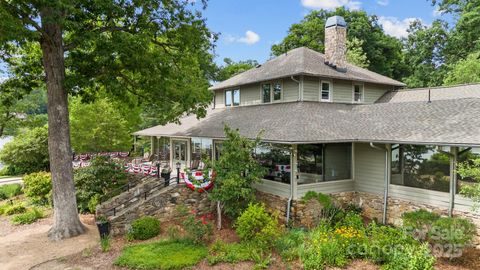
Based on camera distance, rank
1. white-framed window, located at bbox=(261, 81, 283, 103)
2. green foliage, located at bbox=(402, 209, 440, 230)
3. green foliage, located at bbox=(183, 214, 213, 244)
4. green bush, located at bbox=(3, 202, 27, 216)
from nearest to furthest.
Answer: green foliage, located at bbox=(402, 209, 440, 230), green foliage, located at bbox=(183, 214, 213, 244), green bush, located at bbox=(3, 202, 27, 216), white-framed window, located at bbox=(261, 81, 283, 103)

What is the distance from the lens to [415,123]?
39.2 feet

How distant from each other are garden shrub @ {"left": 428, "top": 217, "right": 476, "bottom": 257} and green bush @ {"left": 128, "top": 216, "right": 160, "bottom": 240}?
9.29 m

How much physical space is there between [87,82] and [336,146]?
10669 millimetres

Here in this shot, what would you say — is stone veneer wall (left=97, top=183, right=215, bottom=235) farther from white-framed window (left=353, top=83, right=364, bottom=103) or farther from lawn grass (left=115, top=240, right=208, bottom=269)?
white-framed window (left=353, top=83, right=364, bottom=103)

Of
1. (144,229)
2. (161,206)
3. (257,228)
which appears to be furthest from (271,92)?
(144,229)

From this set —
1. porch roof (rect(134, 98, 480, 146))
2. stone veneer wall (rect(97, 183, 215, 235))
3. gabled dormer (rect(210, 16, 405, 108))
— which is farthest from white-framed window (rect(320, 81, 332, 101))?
stone veneer wall (rect(97, 183, 215, 235))

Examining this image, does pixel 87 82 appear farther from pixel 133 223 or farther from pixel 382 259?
pixel 382 259

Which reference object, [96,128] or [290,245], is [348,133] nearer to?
[290,245]

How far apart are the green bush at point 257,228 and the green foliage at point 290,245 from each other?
30 cm

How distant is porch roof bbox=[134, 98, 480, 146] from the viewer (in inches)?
414

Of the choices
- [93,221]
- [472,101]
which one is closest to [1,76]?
[93,221]

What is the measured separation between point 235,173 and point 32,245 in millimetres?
7825

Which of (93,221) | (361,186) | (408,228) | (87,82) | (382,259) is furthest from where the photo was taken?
(93,221)

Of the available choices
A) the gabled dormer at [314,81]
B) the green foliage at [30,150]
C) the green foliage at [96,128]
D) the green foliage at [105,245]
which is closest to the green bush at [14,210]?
the green foliage at [105,245]
